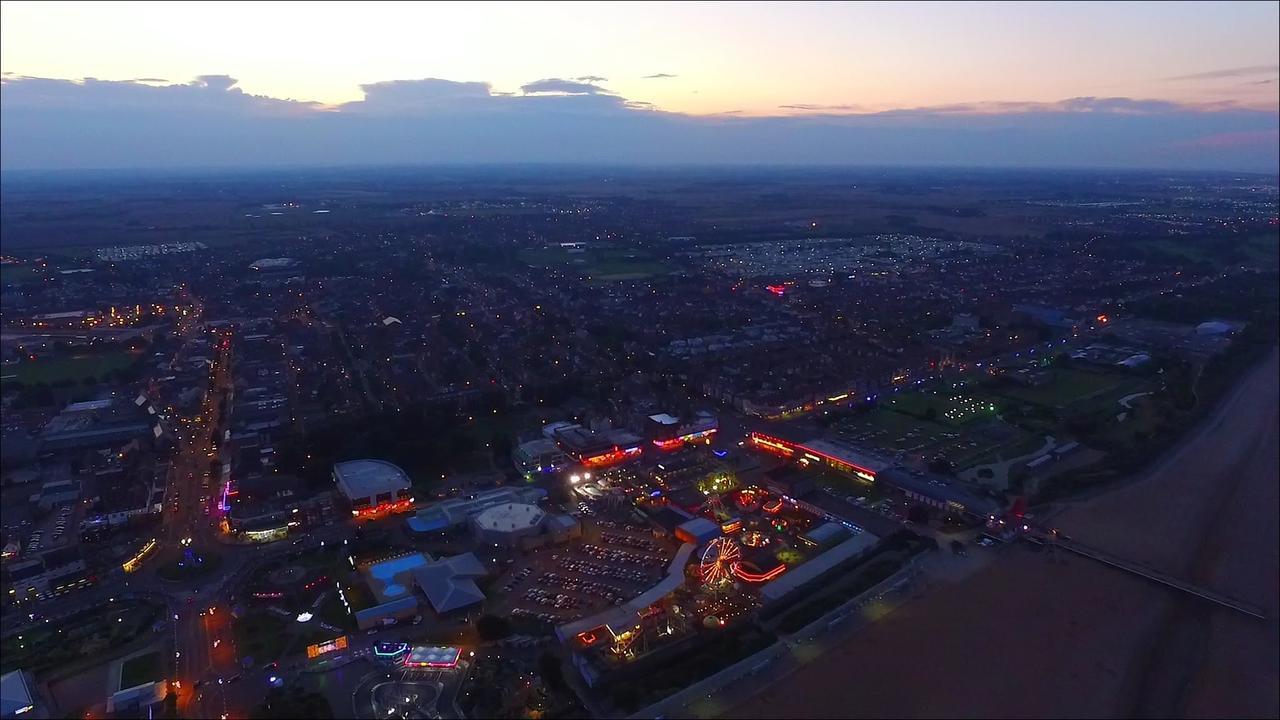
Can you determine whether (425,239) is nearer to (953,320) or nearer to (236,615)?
(953,320)

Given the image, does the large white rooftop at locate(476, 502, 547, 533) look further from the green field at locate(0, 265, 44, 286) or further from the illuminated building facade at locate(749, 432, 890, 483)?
the green field at locate(0, 265, 44, 286)

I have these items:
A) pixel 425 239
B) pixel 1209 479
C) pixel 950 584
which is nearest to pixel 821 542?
pixel 950 584

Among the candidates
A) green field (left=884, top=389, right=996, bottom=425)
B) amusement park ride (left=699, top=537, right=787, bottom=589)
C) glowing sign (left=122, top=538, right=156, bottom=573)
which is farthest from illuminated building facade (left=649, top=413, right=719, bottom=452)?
glowing sign (left=122, top=538, right=156, bottom=573)

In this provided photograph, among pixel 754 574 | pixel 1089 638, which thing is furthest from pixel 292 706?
pixel 1089 638

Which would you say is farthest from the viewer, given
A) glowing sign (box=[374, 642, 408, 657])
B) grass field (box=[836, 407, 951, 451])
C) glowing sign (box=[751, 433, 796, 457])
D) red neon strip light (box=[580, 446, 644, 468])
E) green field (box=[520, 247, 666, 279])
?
green field (box=[520, 247, 666, 279])

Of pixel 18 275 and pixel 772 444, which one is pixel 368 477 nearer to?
pixel 772 444
